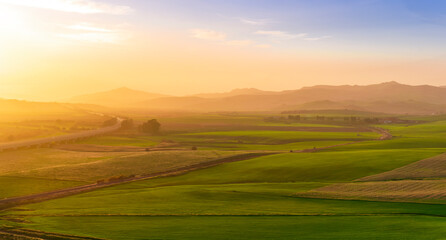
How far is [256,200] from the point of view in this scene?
44.7 metres

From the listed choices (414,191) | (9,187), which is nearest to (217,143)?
(9,187)

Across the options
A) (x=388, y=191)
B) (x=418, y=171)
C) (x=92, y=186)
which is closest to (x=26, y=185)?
(x=92, y=186)

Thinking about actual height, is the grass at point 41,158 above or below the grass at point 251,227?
above

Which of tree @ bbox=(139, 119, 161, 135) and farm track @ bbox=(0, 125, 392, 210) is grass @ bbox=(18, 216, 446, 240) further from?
tree @ bbox=(139, 119, 161, 135)

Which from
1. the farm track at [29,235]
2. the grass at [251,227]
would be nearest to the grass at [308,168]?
the grass at [251,227]

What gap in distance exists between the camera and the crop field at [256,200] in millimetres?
32375

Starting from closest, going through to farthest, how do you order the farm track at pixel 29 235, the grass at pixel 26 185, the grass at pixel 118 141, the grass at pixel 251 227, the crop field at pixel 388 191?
the grass at pixel 251 227
the farm track at pixel 29 235
the crop field at pixel 388 191
the grass at pixel 26 185
the grass at pixel 118 141

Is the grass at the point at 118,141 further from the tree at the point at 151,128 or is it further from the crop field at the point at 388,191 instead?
the crop field at the point at 388,191

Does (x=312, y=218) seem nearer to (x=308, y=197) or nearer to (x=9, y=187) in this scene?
(x=308, y=197)

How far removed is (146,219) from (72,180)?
3040 centimetres

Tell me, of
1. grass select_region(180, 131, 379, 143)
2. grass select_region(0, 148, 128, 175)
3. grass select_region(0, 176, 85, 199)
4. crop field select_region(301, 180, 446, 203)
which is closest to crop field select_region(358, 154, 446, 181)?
crop field select_region(301, 180, 446, 203)

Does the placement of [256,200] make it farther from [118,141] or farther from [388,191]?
[118,141]

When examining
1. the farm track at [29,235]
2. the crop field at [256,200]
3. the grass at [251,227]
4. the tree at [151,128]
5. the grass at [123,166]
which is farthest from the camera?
the tree at [151,128]

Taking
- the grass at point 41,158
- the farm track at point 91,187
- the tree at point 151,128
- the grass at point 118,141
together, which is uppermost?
the tree at point 151,128
